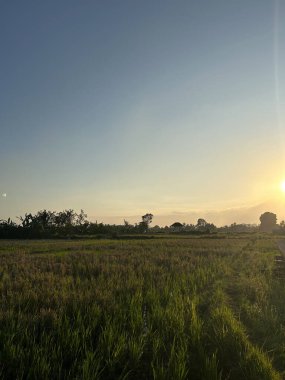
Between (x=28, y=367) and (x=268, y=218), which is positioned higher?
(x=268, y=218)

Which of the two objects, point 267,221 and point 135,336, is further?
point 267,221

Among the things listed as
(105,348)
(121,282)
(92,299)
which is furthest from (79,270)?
(105,348)

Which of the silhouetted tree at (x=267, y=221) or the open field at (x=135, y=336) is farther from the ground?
the silhouetted tree at (x=267, y=221)

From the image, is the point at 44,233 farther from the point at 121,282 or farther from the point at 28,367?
the point at 28,367

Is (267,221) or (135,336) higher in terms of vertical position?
(267,221)

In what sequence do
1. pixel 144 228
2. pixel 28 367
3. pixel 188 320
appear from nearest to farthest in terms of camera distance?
pixel 28 367, pixel 188 320, pixel 144 228

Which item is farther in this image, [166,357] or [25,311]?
[25,311]

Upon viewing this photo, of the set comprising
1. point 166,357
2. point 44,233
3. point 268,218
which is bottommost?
point 166,357

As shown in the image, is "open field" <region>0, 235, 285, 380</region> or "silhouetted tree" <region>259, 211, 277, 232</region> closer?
"open field" <region>0, 235, 285, 380</region>

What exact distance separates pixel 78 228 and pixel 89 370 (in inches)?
2376

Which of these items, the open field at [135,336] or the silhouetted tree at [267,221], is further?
the silhouetted tree at [267,221]

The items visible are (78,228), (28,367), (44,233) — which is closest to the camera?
(28,367)

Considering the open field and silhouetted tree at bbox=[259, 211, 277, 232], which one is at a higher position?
silhouetted tree at bbox=[259, 211, 277, 232]

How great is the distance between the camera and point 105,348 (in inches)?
224
